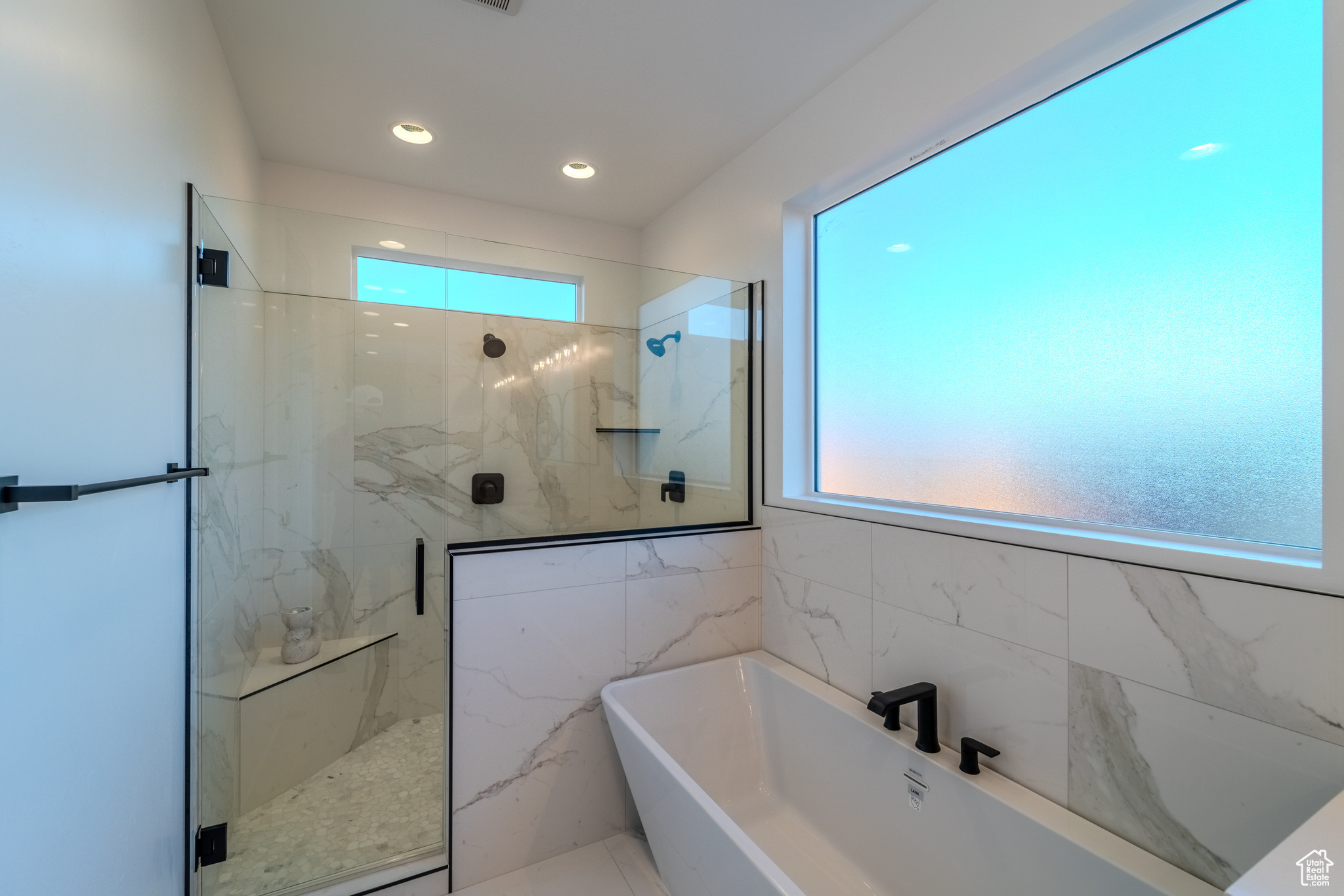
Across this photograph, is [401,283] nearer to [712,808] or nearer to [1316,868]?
[712,808]

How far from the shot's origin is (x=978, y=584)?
1.51 meters

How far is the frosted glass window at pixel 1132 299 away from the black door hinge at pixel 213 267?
2094mm

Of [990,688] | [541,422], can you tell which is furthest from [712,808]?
[541,422]

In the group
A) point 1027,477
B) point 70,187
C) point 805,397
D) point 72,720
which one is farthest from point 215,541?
point 1027,477

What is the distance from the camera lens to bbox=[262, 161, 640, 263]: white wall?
261cm

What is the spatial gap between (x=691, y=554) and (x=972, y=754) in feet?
3.58

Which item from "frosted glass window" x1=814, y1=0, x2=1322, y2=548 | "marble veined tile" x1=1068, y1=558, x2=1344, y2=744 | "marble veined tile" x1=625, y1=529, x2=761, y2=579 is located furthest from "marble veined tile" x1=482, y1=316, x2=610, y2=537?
"marble veined tile" x1=1068, y1=558, x2=1344, y2=744

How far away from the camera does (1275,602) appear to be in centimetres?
101

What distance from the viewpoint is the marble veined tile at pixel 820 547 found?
1.86 meters

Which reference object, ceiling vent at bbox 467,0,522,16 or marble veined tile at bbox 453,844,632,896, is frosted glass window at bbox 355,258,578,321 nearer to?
ceiling vent at bbox 467,0,522,16

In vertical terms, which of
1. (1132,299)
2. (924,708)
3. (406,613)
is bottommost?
(924,708)

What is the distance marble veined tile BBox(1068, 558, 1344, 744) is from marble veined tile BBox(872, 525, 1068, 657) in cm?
5

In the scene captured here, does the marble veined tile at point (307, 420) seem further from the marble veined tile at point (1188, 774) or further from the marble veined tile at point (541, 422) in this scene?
the marble veined tile at point (1188, 774)

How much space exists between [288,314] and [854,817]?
232cm
